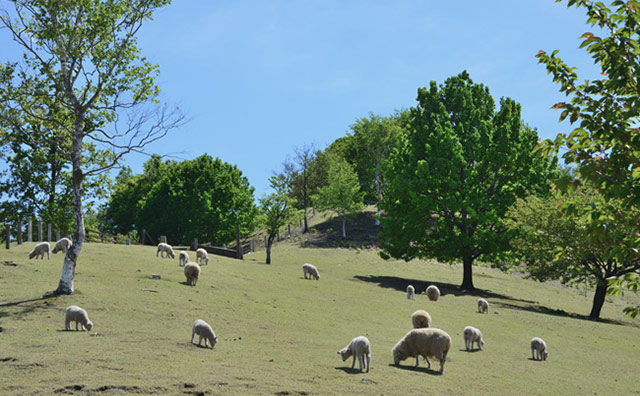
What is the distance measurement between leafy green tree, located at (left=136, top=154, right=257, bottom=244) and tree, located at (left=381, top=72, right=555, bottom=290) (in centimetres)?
3052

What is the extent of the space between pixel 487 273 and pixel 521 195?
17.6 meters

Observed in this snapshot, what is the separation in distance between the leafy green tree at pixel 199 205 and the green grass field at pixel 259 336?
3167 cm

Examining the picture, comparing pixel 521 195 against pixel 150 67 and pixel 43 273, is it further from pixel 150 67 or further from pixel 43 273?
pixel 43 273

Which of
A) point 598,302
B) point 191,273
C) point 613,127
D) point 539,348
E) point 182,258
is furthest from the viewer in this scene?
point 598,302

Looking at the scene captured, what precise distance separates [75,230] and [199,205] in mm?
49408

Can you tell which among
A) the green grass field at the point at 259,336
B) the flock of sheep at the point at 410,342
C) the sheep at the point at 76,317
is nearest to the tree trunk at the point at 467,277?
the green grass field at the point at 259,336

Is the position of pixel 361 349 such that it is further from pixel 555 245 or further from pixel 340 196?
pixel 340 196

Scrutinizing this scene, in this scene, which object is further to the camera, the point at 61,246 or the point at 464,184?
the point at 464,184

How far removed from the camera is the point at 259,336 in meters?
20.1

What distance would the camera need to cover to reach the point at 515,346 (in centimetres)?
2367

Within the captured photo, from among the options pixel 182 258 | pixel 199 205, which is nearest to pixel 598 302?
pixel 182 258

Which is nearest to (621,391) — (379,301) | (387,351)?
(387,351)

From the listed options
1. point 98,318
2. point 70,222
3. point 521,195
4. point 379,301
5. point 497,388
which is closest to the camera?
point 497,388

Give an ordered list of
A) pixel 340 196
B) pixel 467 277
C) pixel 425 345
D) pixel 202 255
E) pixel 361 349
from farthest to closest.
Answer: pixel 340 196
pixel 467 277
pixel 202 255
pixel 425 345
pixel 361 349
